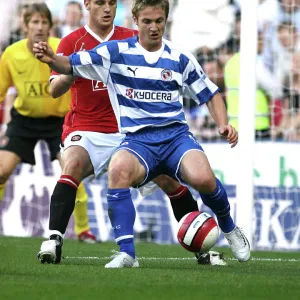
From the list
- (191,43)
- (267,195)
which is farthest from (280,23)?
(267,195)

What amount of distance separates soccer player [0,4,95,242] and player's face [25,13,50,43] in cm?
32

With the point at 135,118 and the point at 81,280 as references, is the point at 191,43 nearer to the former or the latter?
the point at 135,118

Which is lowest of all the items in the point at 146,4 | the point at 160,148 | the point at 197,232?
the point at 197,232

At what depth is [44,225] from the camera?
36.1ft

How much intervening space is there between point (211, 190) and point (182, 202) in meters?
0.59

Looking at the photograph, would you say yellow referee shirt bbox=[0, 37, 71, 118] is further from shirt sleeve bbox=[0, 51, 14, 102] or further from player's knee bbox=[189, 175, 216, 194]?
player's knee bbox=[189, 175, 216, 194]

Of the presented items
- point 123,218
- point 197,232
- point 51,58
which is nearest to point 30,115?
point 51,58

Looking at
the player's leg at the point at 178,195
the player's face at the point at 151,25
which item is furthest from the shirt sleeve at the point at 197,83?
the player's leg at the point at 178,195

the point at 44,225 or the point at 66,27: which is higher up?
the point at 66,27

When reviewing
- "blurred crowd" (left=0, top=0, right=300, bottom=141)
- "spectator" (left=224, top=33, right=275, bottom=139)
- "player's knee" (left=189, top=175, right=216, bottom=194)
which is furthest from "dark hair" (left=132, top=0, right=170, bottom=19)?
"spectator" (left=224, top=33, right=275, bottom=139)

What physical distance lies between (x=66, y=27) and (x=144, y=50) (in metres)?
5.00

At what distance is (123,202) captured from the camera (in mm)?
6117

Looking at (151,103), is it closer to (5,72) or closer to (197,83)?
(197,83)

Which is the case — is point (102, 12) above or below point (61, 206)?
above
